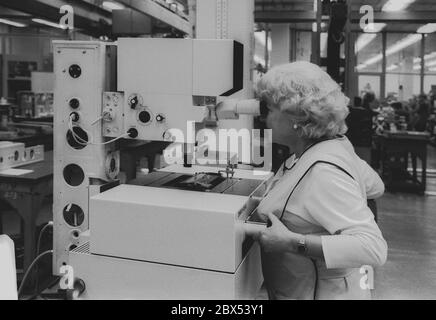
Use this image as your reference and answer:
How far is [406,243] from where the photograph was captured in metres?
3.99

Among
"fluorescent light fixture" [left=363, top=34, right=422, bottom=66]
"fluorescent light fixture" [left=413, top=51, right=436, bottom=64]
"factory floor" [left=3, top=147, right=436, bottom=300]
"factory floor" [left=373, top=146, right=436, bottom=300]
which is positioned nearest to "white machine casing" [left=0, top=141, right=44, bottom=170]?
"factory floor" [left=3, top=147, right=436, bottom=300]

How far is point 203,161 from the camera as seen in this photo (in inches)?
76.5

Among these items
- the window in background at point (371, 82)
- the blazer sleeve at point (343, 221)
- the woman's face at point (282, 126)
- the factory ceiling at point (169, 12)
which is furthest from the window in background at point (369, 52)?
the blazer sleeve at point (343, 221)

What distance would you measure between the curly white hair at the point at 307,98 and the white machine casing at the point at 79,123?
0.67 meters

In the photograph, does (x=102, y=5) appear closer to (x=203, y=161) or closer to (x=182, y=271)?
(x=203, y=161)

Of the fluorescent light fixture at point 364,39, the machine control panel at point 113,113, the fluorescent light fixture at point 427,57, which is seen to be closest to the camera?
the machine control panel at point 113,113

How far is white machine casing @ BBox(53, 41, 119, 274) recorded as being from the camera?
1.69 meters

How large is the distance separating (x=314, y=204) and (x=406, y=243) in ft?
10.3

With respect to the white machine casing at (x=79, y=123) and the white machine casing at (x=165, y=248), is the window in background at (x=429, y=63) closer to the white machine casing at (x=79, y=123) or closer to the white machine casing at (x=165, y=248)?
the white machine casing at (x=79, y=123)

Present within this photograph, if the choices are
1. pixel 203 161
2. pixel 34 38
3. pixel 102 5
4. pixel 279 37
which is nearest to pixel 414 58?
pixel 279 37

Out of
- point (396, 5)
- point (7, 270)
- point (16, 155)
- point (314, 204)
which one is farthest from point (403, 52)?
point (7, 270)

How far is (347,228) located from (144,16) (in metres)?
5.07

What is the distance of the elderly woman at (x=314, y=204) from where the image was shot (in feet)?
3.93

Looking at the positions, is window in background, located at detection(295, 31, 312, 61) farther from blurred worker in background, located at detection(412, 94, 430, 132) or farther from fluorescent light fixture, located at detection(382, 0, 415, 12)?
blurred worker in background, located at detection(412, 94, 430, 132)
